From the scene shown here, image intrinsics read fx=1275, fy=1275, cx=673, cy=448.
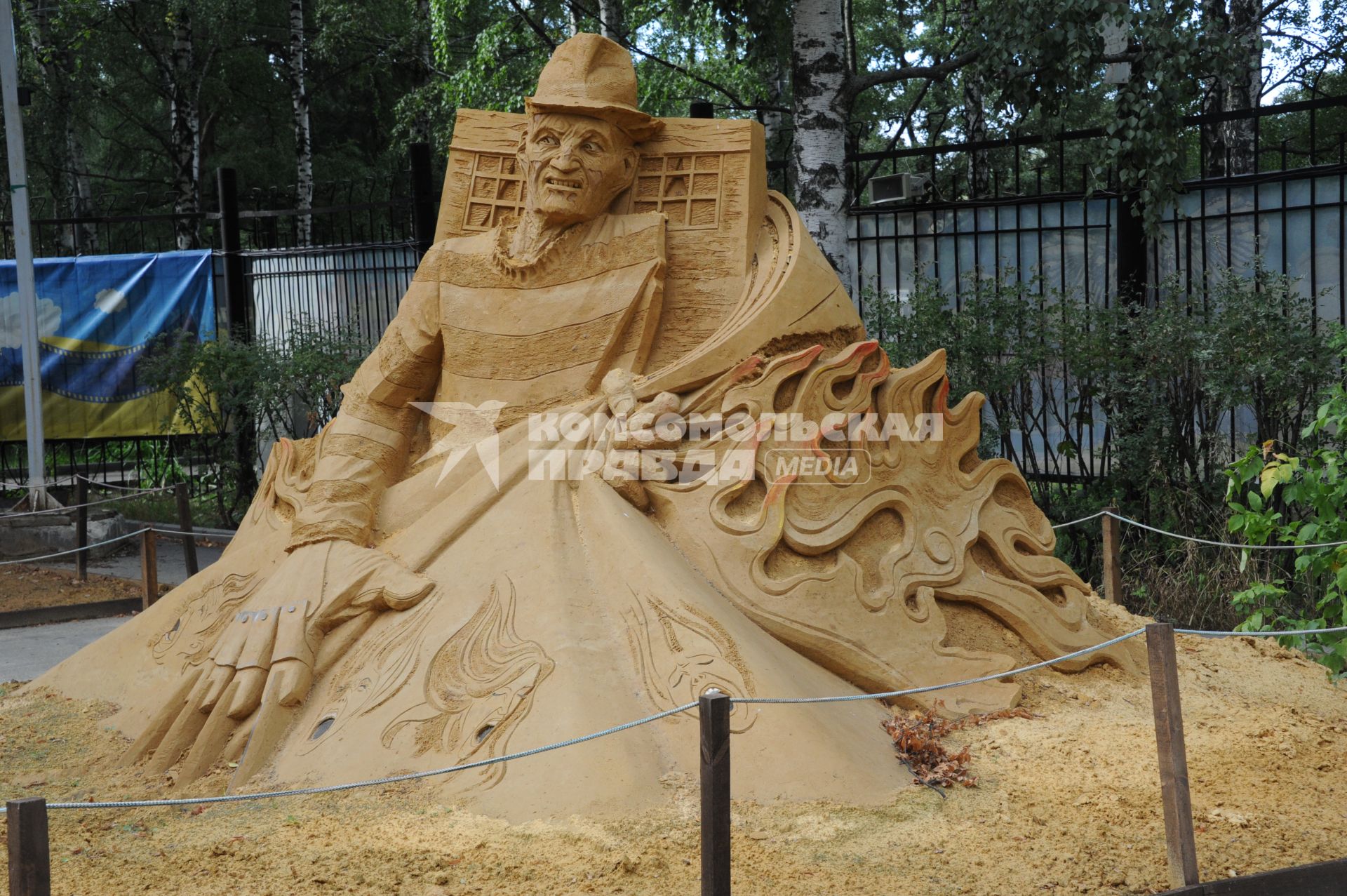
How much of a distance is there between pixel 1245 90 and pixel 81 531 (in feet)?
31.0

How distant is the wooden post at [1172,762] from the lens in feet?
9.69

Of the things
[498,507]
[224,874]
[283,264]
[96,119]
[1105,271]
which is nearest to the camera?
[224,874]

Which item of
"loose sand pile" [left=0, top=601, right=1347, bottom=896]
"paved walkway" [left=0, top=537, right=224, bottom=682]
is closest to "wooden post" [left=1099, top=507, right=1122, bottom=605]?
"loose sand pile" [left=0, top=601, right=1347, bottom=896]

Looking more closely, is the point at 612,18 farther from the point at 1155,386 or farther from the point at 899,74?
the point at 1155,386

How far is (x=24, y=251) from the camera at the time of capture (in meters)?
8.52

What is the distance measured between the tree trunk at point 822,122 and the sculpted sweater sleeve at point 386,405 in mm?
2403

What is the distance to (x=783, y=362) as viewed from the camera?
4359 millimetres

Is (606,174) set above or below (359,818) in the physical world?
above

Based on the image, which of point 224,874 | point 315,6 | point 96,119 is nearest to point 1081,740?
point 224,874

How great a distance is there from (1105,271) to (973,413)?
292 cm

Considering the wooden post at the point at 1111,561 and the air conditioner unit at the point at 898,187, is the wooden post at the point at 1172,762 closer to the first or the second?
the wooden post at the point at 1111,561

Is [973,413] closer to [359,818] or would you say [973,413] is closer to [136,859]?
[359,818]

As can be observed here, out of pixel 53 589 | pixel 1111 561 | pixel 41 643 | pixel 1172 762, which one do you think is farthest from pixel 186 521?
pixel 1172 762

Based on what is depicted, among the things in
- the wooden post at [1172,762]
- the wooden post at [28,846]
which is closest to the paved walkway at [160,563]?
the wooden post at [28,846]
